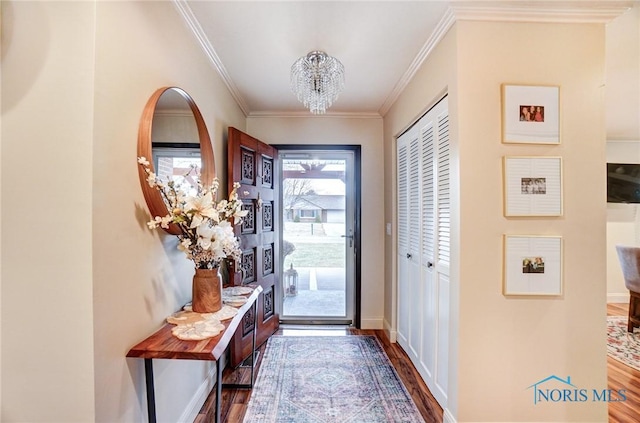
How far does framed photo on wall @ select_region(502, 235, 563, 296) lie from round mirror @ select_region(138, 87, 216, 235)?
6.01 feet

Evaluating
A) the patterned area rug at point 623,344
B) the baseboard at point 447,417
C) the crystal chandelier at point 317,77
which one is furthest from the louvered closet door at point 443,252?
the patterned area rug at point 623,344

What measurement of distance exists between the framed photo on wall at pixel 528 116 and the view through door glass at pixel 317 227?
1.89m

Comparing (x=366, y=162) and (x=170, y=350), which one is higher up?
(x=366, y=162)

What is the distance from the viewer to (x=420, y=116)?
2215 mm

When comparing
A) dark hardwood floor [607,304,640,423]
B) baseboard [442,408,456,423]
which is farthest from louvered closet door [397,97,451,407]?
dark hardwood floor [607,304,640,423]

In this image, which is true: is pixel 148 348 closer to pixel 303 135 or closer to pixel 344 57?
pixel 344 57

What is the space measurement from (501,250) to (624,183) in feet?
14.7

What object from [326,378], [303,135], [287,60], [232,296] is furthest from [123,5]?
[326,378]

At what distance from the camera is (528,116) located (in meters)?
1.56

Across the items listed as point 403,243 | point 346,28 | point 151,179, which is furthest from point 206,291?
point 403,243

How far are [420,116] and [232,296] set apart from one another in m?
1.96

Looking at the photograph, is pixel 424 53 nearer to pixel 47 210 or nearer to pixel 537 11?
pixel 537 11

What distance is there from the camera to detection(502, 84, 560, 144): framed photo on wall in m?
1.56

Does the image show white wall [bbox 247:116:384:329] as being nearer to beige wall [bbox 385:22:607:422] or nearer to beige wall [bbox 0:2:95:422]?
beige wall [bbox 385:22:607:422]
